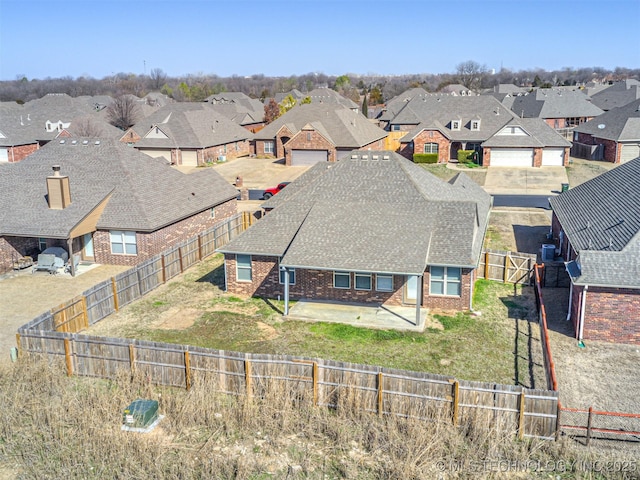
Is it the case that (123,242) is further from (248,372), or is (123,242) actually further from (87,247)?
(248,372)

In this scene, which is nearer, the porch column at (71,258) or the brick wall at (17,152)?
the porch column at (71,258)

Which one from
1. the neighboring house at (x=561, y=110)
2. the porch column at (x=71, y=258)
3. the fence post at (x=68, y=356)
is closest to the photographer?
the fence post at (x=68, y=356)

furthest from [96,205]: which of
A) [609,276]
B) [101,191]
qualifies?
[609,276]

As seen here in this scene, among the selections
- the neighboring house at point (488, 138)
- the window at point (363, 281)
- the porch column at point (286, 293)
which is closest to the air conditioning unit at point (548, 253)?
the window at point (363, 281)

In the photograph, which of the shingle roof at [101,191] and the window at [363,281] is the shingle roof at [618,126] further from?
the window at [363,281]

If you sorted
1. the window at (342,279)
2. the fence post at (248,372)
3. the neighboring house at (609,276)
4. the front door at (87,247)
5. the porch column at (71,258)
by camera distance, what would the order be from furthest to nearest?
the front door at (87,247) → the porch column at (71,258) → the window at (342,279) → the neighboring house at (609,276) → the fence post at (248,372)

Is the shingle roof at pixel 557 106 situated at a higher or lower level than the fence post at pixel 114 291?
higher
